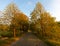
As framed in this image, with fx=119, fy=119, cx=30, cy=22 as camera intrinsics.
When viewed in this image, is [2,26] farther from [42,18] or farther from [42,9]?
[42,9]

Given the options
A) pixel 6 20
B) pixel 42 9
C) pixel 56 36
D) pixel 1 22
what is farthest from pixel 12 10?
pixel 56 36

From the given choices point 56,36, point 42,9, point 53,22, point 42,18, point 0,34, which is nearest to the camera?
point 56,36

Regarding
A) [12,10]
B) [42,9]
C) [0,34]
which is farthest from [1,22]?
[42,9]

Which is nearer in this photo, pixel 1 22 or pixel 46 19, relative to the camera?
pixel 1 22

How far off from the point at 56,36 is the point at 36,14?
12.5 m

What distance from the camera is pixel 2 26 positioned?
1280 inches

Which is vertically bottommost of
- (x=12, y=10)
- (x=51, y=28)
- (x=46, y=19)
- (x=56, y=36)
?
(x=56, y=36)

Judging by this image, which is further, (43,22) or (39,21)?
(39,21)

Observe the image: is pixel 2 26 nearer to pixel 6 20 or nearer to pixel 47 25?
pixel 6 20

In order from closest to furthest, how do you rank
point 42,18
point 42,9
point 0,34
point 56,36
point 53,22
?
point 56,36, point 53,22, point 42,18, point 42,9, point 0,34

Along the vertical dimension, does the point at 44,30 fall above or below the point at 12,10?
below

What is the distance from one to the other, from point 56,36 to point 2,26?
1490 centimetres

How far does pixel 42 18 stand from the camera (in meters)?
37.1

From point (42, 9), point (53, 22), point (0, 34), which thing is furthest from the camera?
point (0, 34)
